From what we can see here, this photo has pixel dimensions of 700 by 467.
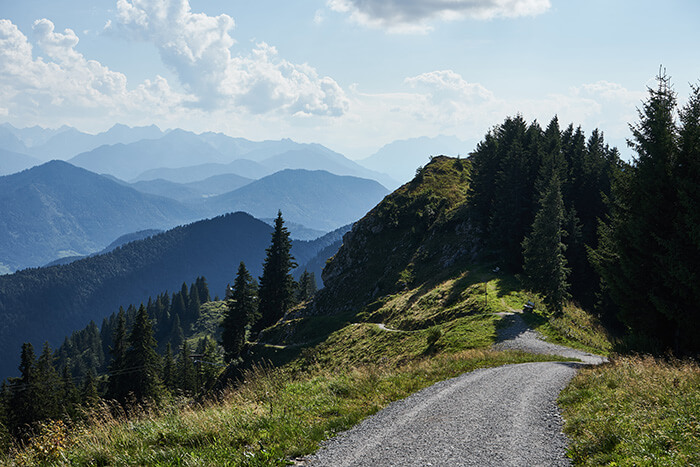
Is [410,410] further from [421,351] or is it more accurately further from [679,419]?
[421,351]

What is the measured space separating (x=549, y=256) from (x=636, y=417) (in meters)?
30.0

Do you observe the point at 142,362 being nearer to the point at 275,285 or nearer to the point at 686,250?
the point at 275,285

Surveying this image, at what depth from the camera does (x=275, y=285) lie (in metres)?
74.1

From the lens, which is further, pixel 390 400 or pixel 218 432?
pixel 390 400

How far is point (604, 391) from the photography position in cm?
1290

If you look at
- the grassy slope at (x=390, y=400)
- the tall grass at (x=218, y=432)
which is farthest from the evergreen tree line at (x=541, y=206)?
the tall grass at (x=218, y=432)

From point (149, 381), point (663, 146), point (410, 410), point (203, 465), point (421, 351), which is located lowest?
point (149, 381)

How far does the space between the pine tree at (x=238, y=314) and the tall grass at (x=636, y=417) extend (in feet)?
182

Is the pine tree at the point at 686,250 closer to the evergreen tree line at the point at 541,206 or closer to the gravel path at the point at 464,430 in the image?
the gravel path at the point at 464,430

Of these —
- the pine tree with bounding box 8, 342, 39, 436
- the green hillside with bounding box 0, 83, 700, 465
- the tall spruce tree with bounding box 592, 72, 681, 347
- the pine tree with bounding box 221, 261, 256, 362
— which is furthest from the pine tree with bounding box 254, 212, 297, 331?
the tall spruce tree with bounding box 592, 72, 681, 347

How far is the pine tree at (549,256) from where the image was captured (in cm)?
3588

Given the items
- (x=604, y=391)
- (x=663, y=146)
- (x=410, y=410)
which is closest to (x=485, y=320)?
(x=663, y=146)

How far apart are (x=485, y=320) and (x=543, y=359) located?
10.5 meters

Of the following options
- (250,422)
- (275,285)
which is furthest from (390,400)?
(275,285)
